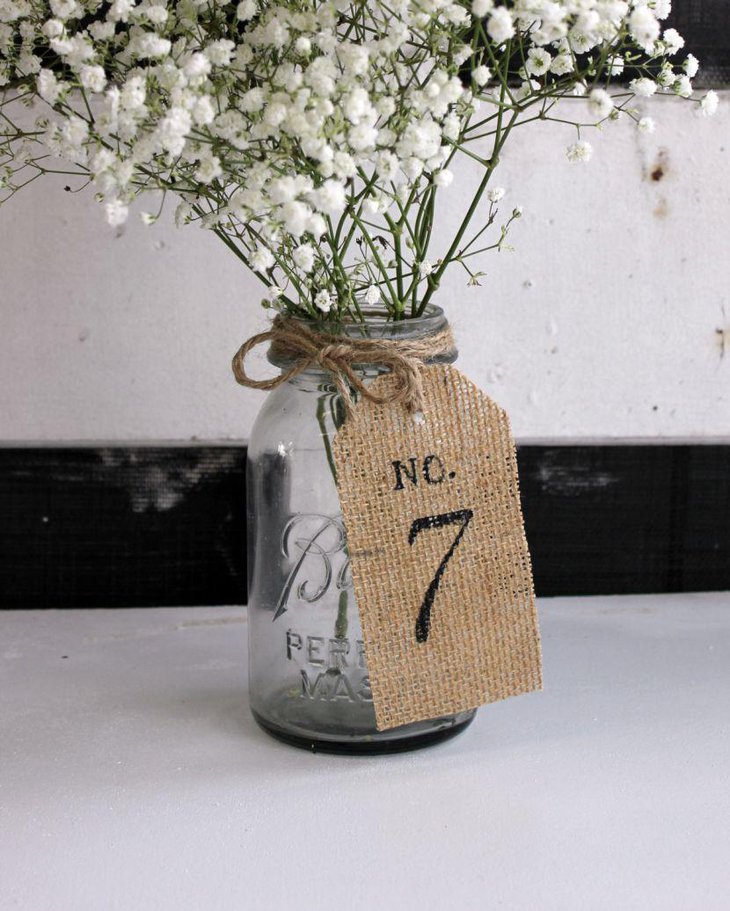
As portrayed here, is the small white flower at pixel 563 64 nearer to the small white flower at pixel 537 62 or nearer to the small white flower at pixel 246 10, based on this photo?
→ the small white flower at pixel 537 62

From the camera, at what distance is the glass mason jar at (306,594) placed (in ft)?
2.79

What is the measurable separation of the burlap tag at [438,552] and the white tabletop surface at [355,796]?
71mm

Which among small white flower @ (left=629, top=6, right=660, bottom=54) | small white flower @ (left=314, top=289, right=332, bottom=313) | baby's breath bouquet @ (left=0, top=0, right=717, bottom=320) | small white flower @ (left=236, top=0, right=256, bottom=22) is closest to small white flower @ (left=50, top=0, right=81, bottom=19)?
baby's breath bouquet @ (left=0, top=0, right=717, bottom=320)

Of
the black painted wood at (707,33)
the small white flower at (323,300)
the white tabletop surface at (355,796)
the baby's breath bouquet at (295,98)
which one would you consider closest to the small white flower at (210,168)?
the baby's breath bouquet at (295,98)

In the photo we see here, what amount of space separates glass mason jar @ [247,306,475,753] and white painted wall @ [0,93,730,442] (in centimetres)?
30

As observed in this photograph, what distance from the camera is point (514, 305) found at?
1.16 meters

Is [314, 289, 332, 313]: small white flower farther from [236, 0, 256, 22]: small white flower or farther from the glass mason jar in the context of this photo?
[236, 0, 256, 22]: small white flower

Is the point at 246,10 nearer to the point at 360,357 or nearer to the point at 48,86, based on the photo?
the point at 48,86

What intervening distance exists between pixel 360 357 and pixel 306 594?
21cm

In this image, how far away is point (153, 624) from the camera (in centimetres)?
113

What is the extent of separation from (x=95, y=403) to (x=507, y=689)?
54cm

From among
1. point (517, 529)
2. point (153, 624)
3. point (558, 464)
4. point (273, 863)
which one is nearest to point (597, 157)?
point (558, 464)

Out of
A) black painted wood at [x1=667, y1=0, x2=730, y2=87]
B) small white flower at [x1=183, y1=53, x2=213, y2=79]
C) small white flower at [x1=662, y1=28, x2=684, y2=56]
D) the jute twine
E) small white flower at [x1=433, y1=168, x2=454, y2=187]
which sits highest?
black painted wood at [x1=667, y1=0, x2=730, y2=87]

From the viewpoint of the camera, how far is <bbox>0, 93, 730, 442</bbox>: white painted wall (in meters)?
1.12
